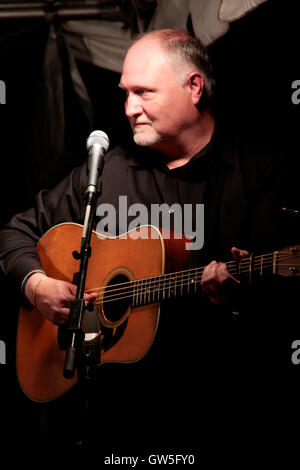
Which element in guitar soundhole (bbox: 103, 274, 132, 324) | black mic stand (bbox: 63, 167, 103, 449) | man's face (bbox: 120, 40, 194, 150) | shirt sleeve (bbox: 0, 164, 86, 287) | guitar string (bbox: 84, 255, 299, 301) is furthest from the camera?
shirt sleeve (bbox: 0, 164, 86, 287)

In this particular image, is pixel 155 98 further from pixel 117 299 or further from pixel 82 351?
pixel 82 351

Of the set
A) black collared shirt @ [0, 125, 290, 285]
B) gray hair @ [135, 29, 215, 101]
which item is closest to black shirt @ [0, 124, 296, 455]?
black collared shirt @ [0, 125, 290, 285]

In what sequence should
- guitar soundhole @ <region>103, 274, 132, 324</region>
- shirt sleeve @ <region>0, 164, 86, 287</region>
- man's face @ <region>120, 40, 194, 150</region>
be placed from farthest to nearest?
shirt sleeve @ <region>0, 164, 86, 287</region>, man's face @ <region>120, 40, 194, 150</region>, guitar soundhole @ <region>103, 274, 132, 324</region>

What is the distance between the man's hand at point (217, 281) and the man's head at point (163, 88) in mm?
694

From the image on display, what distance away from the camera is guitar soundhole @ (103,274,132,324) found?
1984mm

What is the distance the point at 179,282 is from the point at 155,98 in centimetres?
86

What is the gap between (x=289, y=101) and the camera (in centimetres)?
228

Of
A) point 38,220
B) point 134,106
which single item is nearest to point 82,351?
point 38,220

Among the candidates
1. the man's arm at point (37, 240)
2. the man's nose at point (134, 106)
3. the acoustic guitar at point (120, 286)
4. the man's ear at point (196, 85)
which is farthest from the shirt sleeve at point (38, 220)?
the man's ear at point (196, 85)

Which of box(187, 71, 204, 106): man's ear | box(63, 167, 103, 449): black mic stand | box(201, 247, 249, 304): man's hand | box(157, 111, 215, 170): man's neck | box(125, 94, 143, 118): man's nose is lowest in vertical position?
box(63, 167, 103, 449): black mic stand

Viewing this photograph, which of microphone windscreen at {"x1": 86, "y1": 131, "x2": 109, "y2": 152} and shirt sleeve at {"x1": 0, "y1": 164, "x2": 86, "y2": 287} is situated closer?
microphone windscreen at {"x1": 86, "y1": 131, "x2": 109, "y2": 152}

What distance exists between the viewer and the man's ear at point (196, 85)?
219 cm

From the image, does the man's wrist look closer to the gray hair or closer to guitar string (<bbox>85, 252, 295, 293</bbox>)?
guitar string (<bbox>85, 252, 295, 293</bbox>)

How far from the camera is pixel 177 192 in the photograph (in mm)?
2205
